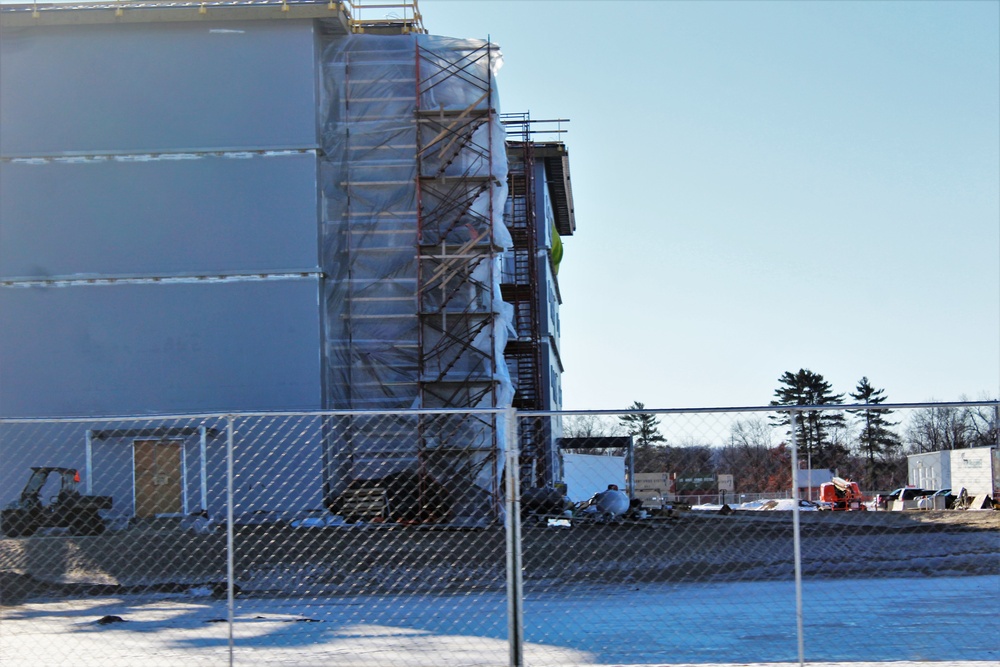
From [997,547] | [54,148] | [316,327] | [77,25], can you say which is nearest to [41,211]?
[54,148]

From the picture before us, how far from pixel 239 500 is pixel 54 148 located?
37.8ft

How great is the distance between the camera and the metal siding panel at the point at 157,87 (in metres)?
33.2

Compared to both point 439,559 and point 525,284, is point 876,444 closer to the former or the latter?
point 439,559

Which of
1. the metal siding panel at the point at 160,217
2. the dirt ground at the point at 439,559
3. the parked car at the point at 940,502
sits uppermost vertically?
the metal siding panel at the point at 160,217

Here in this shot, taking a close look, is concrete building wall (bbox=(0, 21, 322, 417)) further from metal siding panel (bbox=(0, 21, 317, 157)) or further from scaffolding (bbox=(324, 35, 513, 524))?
scaffolding (bbox=(324, 35, 513, 524))

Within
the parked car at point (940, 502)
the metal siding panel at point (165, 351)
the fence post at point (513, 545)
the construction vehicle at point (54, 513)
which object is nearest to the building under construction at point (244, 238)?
the metal siding panel at point (165, 351)

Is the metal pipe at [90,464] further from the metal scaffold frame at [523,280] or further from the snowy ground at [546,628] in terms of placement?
the metal scaffold frame at [523,280]

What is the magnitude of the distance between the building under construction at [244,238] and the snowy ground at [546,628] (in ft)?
49.7

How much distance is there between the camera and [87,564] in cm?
2016

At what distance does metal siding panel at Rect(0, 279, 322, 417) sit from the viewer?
32.4 meters

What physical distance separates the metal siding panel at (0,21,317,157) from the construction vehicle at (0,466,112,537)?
10.6m

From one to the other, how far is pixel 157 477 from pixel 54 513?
4819mm

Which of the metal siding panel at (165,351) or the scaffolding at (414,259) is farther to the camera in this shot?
the scaffolding at (414,259)

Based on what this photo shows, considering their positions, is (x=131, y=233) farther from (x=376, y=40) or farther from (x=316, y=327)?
(x=376, y=40)
